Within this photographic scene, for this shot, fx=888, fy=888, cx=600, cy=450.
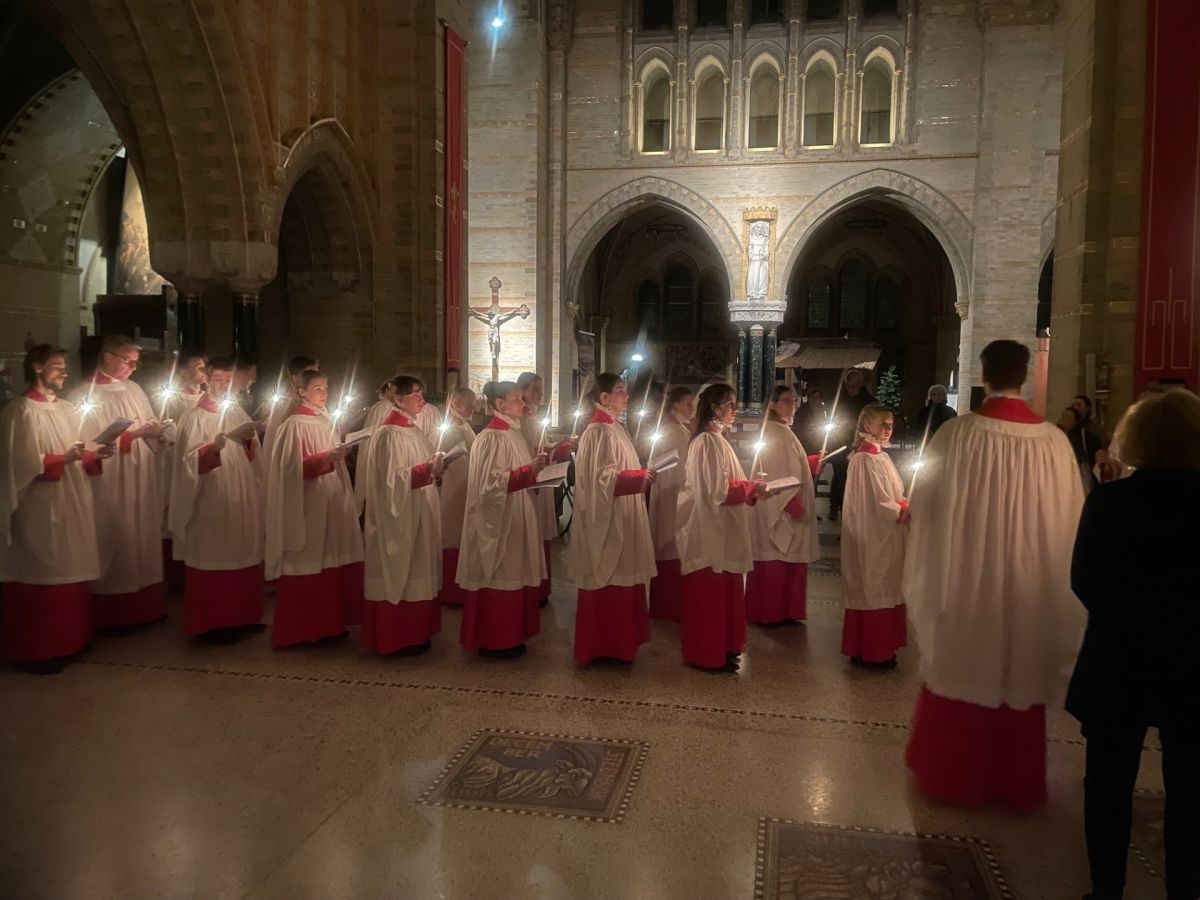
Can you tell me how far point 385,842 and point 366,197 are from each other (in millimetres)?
9644

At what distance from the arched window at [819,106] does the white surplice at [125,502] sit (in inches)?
687

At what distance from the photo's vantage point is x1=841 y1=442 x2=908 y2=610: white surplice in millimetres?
5629

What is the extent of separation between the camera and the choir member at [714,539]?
218 inches

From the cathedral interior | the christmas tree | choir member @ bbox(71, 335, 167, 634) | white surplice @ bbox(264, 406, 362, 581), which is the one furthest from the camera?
the christmas tree

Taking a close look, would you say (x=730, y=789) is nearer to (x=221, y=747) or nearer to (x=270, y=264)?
(x=221, y=747)

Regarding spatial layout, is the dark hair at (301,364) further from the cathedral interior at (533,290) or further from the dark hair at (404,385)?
the cathedral interior at (533,290)

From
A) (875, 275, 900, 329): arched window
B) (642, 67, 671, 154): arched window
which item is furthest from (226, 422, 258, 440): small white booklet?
(875, 275, 900, 329): arched window

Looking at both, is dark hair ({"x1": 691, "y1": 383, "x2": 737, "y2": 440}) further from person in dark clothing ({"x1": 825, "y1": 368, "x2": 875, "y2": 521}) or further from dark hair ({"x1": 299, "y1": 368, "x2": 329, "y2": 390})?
person in dark clothing ({"x1": 825, "y1": 368, "x2": 875, "y2": 521})

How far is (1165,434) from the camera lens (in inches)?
112

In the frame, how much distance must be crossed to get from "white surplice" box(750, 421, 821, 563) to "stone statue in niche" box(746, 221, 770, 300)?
47.9 feet

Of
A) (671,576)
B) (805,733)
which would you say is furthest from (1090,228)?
(805,733)

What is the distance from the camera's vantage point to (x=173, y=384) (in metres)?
7.92

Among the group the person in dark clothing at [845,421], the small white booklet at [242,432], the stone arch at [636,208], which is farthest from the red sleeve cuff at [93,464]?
the stone arch at [636,208]

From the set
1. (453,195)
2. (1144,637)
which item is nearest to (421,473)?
(1144,637)
